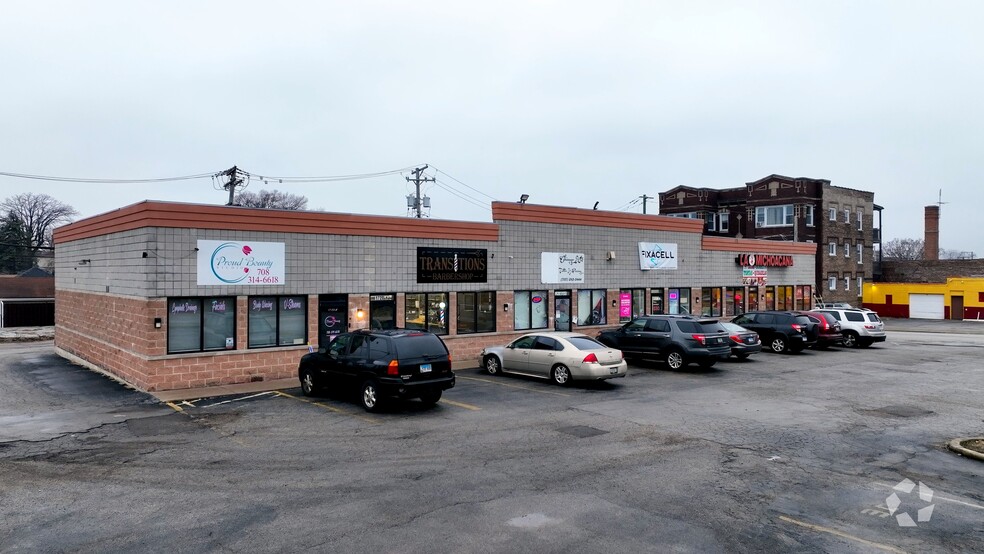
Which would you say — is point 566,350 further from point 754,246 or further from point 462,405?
point 754,246

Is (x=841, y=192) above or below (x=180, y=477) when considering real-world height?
above

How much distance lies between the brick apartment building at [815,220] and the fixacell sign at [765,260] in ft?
50.6

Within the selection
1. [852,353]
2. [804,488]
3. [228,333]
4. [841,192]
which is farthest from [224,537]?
[841,192]

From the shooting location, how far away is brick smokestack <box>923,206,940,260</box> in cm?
6594

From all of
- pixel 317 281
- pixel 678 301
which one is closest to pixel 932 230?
pixel 678 301

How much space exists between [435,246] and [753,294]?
69.5 feet

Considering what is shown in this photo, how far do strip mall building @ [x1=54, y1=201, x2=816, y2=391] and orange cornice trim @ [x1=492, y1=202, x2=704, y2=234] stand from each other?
0.06 m

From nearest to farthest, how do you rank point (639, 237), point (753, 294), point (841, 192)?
1. point (639, 237)
2. point (753, 294)
3. point (841, 192)

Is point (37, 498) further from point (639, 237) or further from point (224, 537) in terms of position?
point (639, 237)

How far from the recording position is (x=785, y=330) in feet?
84.2

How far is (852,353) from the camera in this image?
26.2 m

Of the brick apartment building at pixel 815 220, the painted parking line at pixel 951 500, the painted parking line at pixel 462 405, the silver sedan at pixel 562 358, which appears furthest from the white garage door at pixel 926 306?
the painted parking line at pixel 951 500

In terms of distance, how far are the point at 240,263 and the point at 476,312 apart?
8.78 m

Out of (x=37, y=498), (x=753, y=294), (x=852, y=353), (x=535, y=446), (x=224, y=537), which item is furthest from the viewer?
(x=753, y=294)
